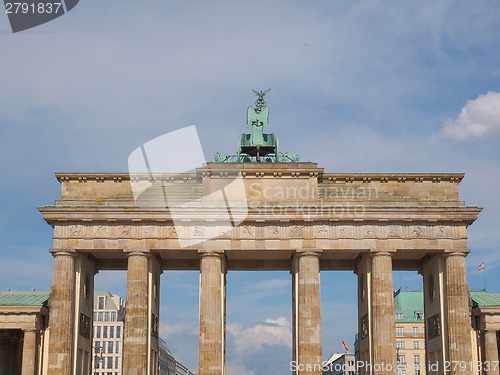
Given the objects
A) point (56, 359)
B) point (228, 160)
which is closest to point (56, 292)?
point (56, 359)

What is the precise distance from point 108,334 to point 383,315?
99.3 m

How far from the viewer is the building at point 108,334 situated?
462 ft

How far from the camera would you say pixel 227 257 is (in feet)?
192

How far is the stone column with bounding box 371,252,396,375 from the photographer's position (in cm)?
5244

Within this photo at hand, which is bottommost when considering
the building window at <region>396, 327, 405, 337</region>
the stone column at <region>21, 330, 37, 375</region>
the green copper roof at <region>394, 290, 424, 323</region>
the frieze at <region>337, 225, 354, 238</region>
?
the stone column at <region>21, 330, 37, 375</region>

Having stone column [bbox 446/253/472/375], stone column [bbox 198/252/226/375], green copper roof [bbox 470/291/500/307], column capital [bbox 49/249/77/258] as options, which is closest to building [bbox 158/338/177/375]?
stone column [bbox 198/252/226/375]

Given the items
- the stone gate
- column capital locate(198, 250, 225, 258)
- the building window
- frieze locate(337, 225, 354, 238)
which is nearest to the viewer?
the stone gate

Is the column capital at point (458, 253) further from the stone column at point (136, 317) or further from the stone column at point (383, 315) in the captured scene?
the stone column at point (136, 317)

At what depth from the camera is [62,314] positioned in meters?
52.8

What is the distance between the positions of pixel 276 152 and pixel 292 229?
8.53 metres

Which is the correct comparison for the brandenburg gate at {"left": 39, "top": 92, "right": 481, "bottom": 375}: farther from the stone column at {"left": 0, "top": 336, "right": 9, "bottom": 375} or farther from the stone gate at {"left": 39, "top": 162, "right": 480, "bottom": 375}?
the stone column at {"left": 0, "top": 336, "right": 9, "bottom": 375}

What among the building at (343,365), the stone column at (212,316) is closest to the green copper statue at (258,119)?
the stone column at (212,316)

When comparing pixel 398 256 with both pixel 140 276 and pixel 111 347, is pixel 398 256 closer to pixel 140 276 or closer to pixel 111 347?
pixel 140 276

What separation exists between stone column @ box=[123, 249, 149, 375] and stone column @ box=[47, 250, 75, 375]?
4.09 meters
